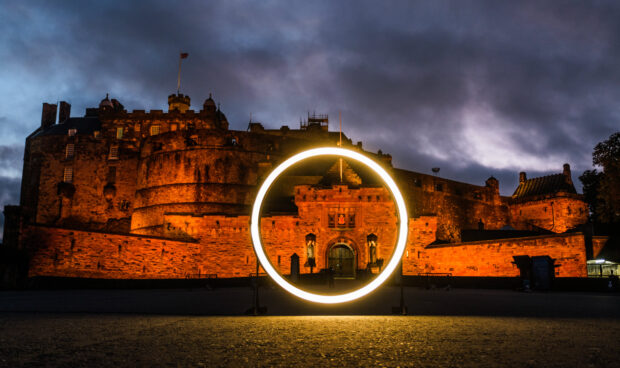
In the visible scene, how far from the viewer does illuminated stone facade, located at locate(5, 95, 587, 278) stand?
23.9 metres

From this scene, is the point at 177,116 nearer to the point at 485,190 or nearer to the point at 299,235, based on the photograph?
the point at 299,235

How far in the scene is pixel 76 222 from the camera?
135 feet

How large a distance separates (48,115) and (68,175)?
431 inches

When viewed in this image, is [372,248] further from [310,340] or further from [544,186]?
[544,186]

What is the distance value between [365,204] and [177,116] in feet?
80.4

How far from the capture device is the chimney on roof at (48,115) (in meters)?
49.5

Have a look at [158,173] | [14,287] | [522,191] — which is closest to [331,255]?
[14,287]

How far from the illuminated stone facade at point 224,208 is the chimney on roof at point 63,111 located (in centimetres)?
14

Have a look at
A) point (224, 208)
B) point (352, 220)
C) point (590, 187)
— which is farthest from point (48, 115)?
point (590, 187)

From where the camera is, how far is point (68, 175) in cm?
4303

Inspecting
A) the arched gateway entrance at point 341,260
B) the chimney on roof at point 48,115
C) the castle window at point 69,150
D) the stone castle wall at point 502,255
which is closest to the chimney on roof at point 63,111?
the chimney on roof at point 48,115

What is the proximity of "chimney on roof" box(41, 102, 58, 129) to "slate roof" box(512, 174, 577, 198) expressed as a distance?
50.6m

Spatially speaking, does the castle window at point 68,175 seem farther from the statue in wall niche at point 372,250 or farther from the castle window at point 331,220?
the statue in wall niche at point 372,250

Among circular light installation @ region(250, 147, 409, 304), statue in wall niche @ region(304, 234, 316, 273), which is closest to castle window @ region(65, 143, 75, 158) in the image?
statue in wall niche @ region(304, 234, 316, 273)
